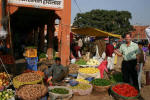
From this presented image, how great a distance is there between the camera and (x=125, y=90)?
506 cm

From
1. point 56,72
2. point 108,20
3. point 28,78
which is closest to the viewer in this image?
point 28,78

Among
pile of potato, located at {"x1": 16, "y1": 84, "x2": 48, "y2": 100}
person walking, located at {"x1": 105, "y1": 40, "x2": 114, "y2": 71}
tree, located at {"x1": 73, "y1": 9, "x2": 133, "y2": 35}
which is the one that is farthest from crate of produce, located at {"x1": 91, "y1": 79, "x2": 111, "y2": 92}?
tree, located at {"x1": 73, "y1": 9, "x2": 133, "y2": 35}

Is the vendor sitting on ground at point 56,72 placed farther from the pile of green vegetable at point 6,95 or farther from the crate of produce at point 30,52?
the crate of produce at point 30,52

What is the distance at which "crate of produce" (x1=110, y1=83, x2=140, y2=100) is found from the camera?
15.9 ft

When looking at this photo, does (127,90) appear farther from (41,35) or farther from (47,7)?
(41,35)

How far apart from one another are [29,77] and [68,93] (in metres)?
1.49

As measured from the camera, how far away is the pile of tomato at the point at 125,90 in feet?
16.3

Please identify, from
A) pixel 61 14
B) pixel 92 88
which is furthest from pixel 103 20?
pixel 92 88

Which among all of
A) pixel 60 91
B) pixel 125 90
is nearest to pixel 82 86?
pixel 60 91

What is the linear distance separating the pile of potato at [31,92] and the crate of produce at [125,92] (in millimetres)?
2272

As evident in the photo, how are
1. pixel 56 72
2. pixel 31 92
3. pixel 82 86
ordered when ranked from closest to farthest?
pixel 31 92
pixel 82 86
pixel 56 72

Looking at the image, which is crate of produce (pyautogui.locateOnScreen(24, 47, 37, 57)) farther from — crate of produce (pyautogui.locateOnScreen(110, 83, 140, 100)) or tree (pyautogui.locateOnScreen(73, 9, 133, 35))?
tree (pyautogui.locateOnScreen(73, 9, 133, 35))

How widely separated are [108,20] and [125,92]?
126 ft

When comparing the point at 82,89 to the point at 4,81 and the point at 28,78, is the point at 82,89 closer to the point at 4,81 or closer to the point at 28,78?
the point at 28,78
